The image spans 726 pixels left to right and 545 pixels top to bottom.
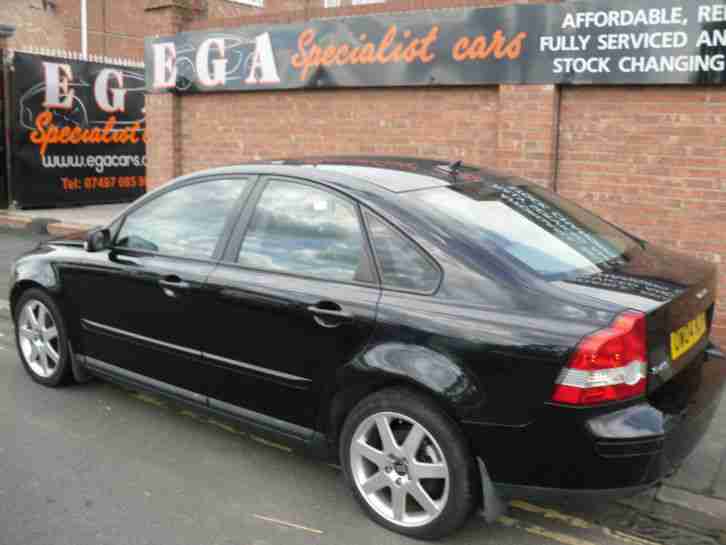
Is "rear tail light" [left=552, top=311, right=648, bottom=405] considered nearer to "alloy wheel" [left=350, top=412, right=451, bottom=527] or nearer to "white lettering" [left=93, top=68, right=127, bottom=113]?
"alloy wheel" [left=350, top=412, right=451, bottom=527]

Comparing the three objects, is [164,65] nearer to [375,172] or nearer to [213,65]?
[213,65]

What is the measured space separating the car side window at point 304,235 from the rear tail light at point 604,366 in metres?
1.05

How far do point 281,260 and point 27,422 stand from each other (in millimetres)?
2058

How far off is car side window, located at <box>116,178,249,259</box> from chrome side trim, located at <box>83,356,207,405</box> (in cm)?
73

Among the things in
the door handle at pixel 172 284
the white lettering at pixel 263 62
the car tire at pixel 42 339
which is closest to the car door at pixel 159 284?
the door handle at pixel 172 284

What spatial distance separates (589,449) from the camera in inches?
115

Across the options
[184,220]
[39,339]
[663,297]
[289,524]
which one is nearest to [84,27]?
[39,339]

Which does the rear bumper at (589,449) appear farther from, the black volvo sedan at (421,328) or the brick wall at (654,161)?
the brick wall at (654,161)

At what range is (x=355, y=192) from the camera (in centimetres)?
364

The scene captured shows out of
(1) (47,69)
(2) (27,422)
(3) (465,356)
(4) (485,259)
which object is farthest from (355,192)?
(1) (47,69)

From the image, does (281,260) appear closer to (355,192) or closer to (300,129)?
(355,192)

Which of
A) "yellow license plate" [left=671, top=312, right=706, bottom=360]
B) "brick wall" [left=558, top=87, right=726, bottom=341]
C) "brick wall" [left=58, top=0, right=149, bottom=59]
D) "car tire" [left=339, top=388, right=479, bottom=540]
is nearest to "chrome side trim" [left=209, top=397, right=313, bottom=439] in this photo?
"car tire" [left=339, top=388, right=479, bottom=540]

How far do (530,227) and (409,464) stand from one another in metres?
1.23

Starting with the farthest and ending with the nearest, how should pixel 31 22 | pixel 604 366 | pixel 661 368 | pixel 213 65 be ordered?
1. pixel 31 22
2. pixel 213 65
3. pixel 661 368
4. pixel 604 366
